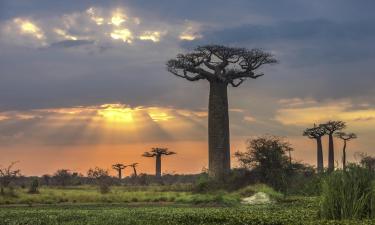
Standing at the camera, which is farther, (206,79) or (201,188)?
(206,79)

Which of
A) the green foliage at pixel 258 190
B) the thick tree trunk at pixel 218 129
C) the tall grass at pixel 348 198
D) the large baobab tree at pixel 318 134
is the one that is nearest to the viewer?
the tall grass at pixel 348 198

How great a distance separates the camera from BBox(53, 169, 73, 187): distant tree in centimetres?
6338

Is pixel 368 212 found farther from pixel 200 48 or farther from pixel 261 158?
pixel 200 48

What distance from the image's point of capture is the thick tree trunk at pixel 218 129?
4106 cm

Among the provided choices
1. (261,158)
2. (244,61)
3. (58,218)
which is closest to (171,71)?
(244,61)

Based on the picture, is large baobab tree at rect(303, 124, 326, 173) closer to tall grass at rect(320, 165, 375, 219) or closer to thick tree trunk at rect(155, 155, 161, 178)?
thick tree trunk at rect(155, 155, 161, 178)

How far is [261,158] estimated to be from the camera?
125ft

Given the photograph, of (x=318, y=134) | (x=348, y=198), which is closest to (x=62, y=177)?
(x=318, y=134)

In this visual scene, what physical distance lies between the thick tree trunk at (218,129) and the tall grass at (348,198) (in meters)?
25.0

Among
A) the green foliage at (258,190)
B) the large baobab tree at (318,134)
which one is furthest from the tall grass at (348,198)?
the large baobab tree at (318,134)

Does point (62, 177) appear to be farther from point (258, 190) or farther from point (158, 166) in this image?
point (258, 190)

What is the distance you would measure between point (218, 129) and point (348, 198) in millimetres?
25710

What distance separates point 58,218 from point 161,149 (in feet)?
155

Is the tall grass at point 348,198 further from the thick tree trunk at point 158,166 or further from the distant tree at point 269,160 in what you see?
the thick tree trunk at point 158,166
